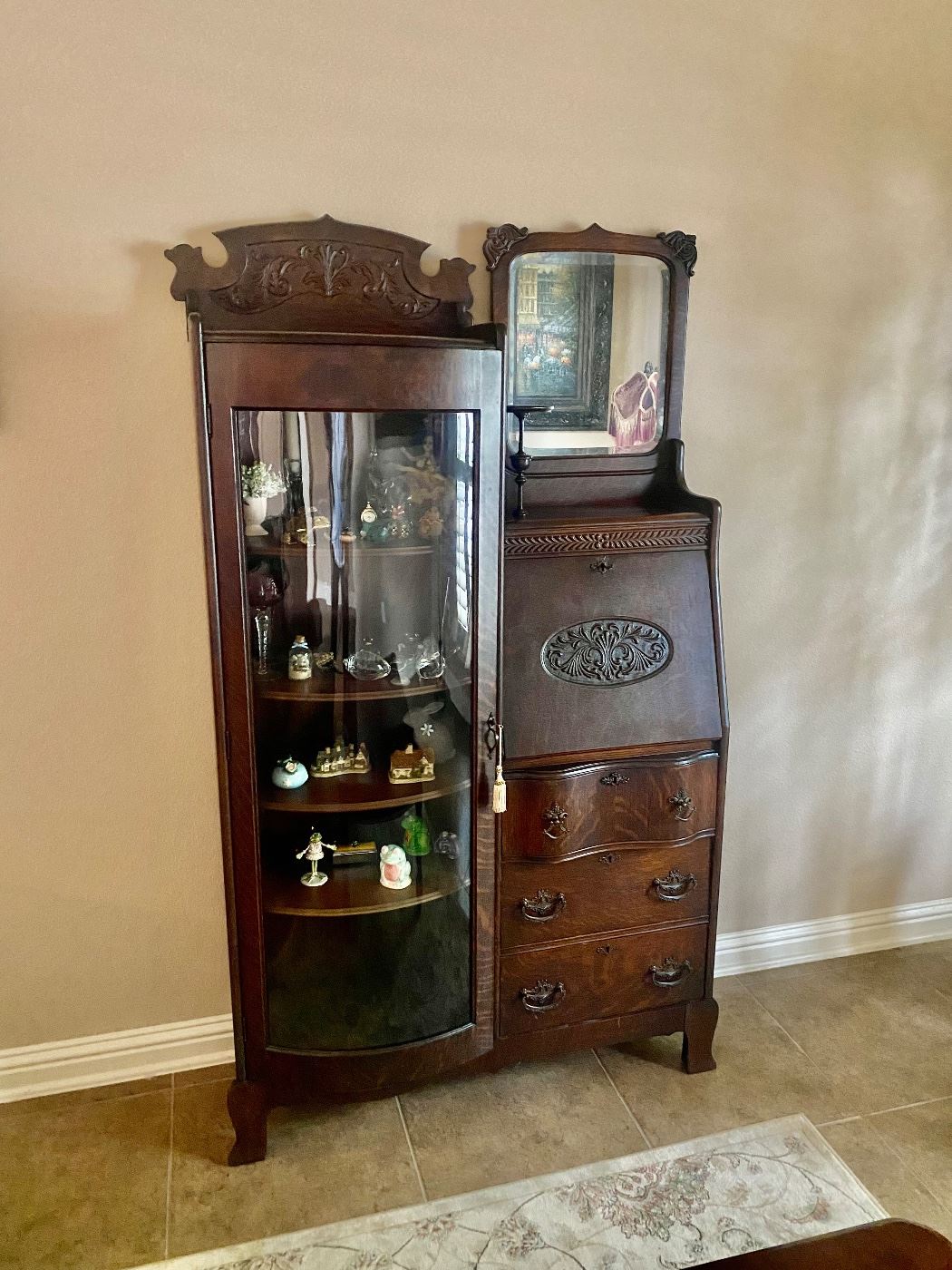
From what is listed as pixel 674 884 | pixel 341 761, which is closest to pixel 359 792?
pixel 341 761

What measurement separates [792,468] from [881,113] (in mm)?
785

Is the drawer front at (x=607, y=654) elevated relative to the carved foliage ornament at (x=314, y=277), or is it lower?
lower

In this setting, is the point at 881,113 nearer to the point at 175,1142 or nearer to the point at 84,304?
the point at 84,304

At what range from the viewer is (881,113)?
216 centimetres

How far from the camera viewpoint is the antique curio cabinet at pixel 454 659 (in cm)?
172

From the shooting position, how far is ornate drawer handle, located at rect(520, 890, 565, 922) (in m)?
2.03

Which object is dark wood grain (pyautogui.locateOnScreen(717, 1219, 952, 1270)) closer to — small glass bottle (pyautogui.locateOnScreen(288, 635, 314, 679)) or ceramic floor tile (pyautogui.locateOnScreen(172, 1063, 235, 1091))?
small glass bottle (pyautogui.locateOnScreen(288, 635, 314, 679))

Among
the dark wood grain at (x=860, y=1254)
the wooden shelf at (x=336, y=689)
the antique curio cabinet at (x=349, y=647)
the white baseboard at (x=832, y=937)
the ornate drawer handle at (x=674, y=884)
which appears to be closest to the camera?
the dark wood grain at (x=860, y=1254)

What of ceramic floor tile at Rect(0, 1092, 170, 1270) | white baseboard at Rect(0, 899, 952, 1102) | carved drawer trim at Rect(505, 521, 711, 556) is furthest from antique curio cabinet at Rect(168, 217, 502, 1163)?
white baseboard at Rect(0, 899, 952, 1102)

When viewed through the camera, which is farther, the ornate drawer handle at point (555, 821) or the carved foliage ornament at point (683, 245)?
the carved foliage ornament at point (683, 245)

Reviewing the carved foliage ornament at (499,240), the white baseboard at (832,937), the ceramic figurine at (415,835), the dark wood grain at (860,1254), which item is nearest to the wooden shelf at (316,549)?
the ceramic figurine at (415,835)

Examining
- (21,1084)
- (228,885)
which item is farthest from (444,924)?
(21,1084)

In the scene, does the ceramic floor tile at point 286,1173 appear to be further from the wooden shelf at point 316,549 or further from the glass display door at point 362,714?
the wooden shelf at point 316,549

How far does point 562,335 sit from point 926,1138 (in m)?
1.86
